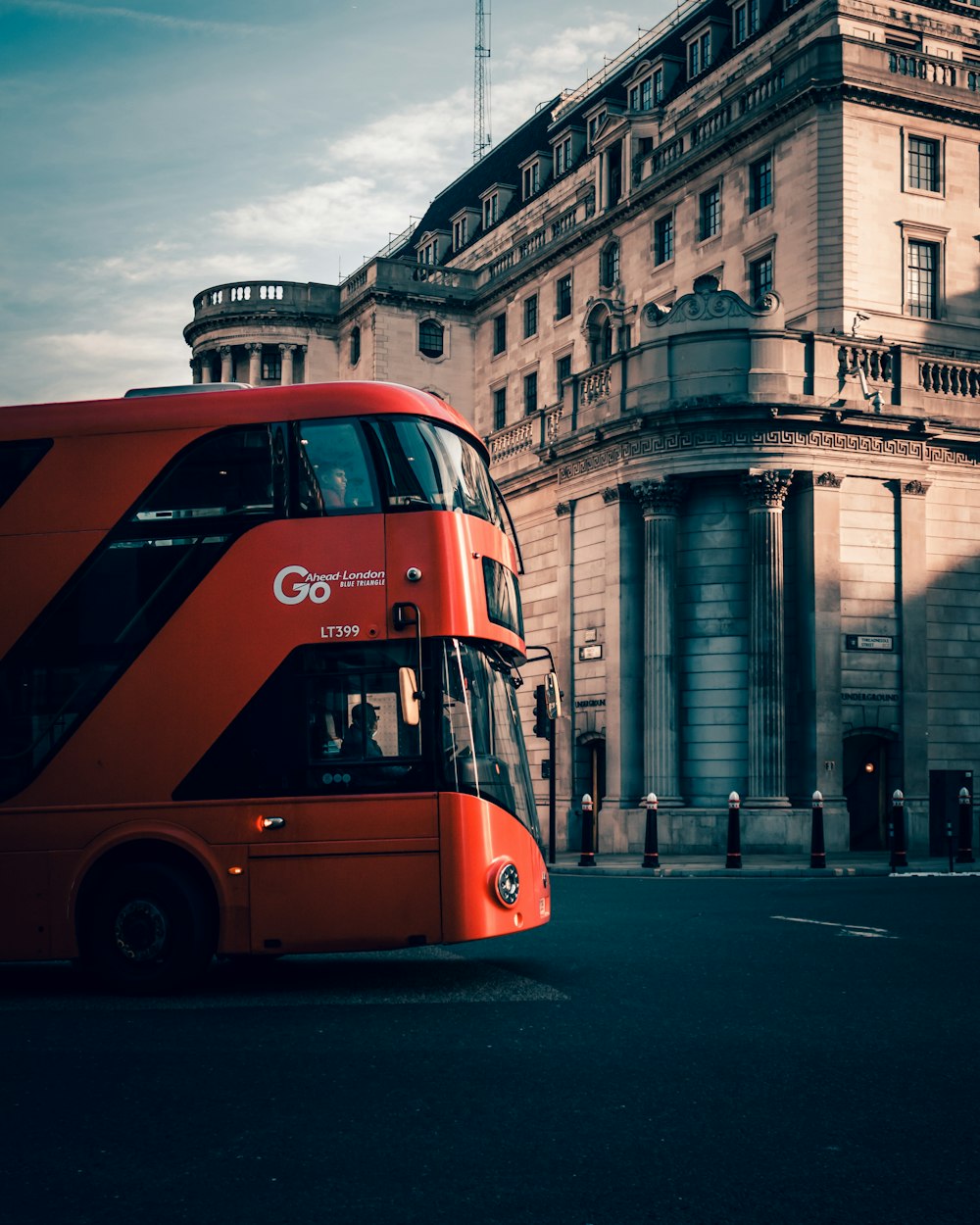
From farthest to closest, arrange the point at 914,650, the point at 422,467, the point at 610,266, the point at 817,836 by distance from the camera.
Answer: the point at 610,266, the point at 914,650, the point at 817,836, the point at 422,467

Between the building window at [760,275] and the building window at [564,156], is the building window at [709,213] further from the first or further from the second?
the building window at [564,156]

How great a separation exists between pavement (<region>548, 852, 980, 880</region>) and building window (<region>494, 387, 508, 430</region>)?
29.7m

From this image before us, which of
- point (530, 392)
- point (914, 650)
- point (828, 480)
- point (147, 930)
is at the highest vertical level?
point (530, 392)

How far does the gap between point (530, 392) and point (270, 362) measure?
1442 centimetres

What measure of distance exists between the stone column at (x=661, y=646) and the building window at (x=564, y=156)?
85.5ft

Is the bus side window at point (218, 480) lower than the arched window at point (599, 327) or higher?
lower

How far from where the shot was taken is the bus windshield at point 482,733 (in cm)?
1055

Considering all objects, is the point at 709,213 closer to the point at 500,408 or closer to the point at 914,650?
the point at 500,408

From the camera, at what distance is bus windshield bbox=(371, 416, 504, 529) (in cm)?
1074

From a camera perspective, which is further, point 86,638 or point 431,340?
point 431,340

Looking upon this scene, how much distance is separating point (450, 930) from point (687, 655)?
2063 cm

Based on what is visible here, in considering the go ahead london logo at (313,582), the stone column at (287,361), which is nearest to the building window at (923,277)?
the go ahead london logo at (313,582)

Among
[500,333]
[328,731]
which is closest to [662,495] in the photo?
[328,731]

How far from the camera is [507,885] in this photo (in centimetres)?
1065
